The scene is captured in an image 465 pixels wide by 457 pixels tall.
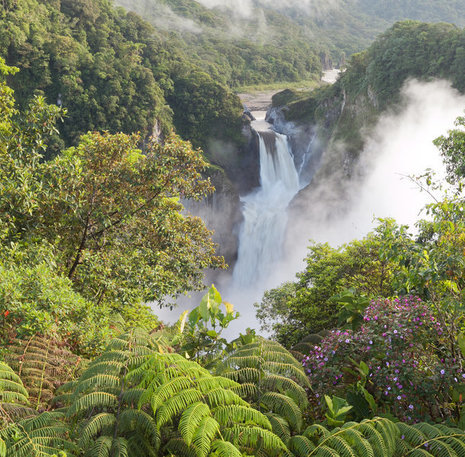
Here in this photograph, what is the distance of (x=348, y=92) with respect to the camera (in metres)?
43.6

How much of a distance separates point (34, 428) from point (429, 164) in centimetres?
3842

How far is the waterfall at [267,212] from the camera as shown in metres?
38.2

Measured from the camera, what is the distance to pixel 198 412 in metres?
3.49

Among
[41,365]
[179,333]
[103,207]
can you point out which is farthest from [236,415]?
[103,207]

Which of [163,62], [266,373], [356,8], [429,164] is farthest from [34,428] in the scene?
[356,8]

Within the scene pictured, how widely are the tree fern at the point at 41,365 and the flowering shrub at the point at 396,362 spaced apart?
328 cm

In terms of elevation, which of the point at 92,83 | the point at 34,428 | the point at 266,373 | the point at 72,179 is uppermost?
the point at 92,83

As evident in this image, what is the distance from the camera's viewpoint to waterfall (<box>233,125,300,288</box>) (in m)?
38.2

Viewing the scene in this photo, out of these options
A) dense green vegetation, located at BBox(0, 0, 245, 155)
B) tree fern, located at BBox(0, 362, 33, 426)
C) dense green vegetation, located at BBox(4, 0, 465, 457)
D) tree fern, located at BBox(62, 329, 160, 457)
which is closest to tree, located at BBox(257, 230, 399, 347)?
dense green vegetation, located at BBox(4, 0, 465, 457)

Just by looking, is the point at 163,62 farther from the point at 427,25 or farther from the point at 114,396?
the point at 114,396

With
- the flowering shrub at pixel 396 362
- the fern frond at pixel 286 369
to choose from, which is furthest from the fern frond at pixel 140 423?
the flowering shrub at pixel 396 362

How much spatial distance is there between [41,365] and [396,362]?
4550 millimetres

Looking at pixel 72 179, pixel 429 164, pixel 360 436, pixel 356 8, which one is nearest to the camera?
pixel 360 436

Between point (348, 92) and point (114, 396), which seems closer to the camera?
point (114, 396)
